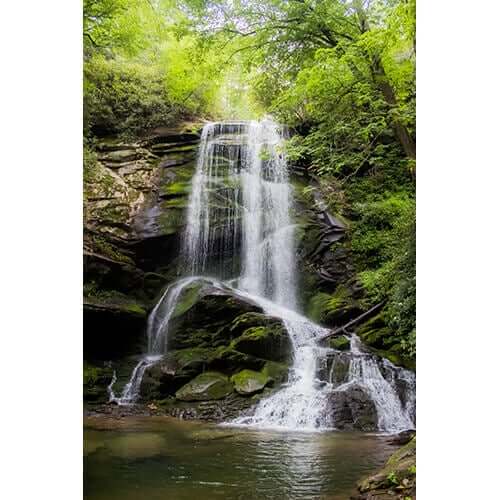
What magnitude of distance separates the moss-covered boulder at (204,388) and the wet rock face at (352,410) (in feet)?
2.56

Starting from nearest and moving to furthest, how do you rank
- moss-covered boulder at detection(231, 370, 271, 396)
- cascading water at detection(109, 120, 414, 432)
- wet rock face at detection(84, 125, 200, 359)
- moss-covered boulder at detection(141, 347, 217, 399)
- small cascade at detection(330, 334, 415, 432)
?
small cascade at detection(330, 334, 415, 432) < cascading water at detection(109, 120, 414, 432) < moss-covered boulder at detection(231, 370, 271, 396) < moss-covered boulder at detection(141, 347, 217, 399) < wet rock face at detection(84, 125, 200, 359)

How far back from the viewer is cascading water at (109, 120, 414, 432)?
351 cm

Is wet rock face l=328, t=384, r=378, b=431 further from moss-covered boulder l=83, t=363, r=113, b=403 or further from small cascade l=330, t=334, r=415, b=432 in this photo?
moss-covered boulder l=83, t=363, r=113, b=403

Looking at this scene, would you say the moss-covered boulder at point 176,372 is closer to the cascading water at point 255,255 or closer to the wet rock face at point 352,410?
the cascading water at point 255,255

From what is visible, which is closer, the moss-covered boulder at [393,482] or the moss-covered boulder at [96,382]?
the moss-covered boulder at [393,482]

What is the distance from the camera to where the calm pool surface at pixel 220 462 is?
9.71 ft

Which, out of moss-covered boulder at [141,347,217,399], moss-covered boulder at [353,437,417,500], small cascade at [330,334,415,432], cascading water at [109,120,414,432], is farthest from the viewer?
moss-covered boulder at [141,347,217,399]

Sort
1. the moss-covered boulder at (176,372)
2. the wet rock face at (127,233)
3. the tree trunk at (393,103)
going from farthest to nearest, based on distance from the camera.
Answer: the wet rock face at (127,233) → the moss-covered boulder at (176,372) → the tree trunk at (393,103)

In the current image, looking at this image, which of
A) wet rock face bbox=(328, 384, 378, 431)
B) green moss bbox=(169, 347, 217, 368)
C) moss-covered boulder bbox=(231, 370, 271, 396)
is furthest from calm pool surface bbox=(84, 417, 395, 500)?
green moss bbox=(169, 347, 217, 368)

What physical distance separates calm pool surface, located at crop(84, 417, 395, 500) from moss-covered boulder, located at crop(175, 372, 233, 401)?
0.28 m

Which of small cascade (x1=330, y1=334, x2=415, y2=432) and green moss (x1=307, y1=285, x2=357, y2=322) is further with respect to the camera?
green moss (x1=307, y1=285, x2=357, y2=322)

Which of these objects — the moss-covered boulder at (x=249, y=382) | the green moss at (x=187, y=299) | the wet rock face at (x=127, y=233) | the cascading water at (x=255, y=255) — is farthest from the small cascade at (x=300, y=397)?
the wet rock face at (x=127, y=233)
